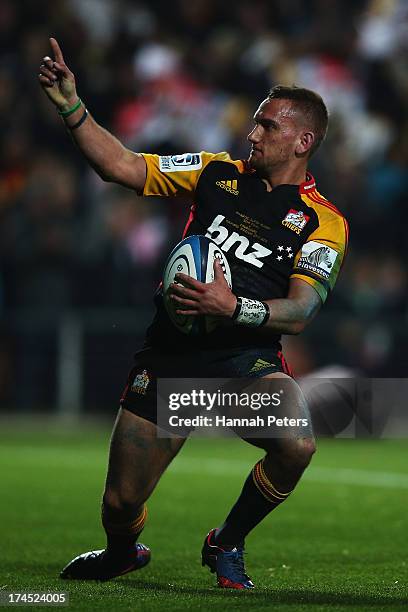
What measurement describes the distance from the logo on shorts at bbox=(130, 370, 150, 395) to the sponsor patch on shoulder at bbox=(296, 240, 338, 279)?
2.80ft

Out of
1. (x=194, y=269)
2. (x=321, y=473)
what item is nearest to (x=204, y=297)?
(x=194, y=269)

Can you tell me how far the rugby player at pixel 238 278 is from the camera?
19.0 feet

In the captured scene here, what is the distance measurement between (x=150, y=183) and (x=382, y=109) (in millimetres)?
9938

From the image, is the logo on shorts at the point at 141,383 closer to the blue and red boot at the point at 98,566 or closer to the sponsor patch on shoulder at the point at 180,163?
the blue and red boot at the point at 98,566

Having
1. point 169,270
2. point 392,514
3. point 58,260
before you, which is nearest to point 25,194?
point 58,260

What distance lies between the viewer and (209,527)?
8445 millimetres

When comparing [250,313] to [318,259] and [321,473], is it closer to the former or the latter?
[318,259]

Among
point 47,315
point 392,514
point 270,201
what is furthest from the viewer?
point 47,315

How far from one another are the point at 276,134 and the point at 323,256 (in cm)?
62

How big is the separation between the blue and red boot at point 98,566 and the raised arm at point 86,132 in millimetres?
1745

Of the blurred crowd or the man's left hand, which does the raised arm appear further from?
the blurred crowd

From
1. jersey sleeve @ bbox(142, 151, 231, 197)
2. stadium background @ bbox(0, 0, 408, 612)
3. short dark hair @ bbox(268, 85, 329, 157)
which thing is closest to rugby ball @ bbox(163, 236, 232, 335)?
jersey sleeve @ bbox(142, 151, 231, 197)

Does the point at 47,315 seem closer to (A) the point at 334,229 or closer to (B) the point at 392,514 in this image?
(B) the point at 392,514

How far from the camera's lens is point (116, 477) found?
593cm
